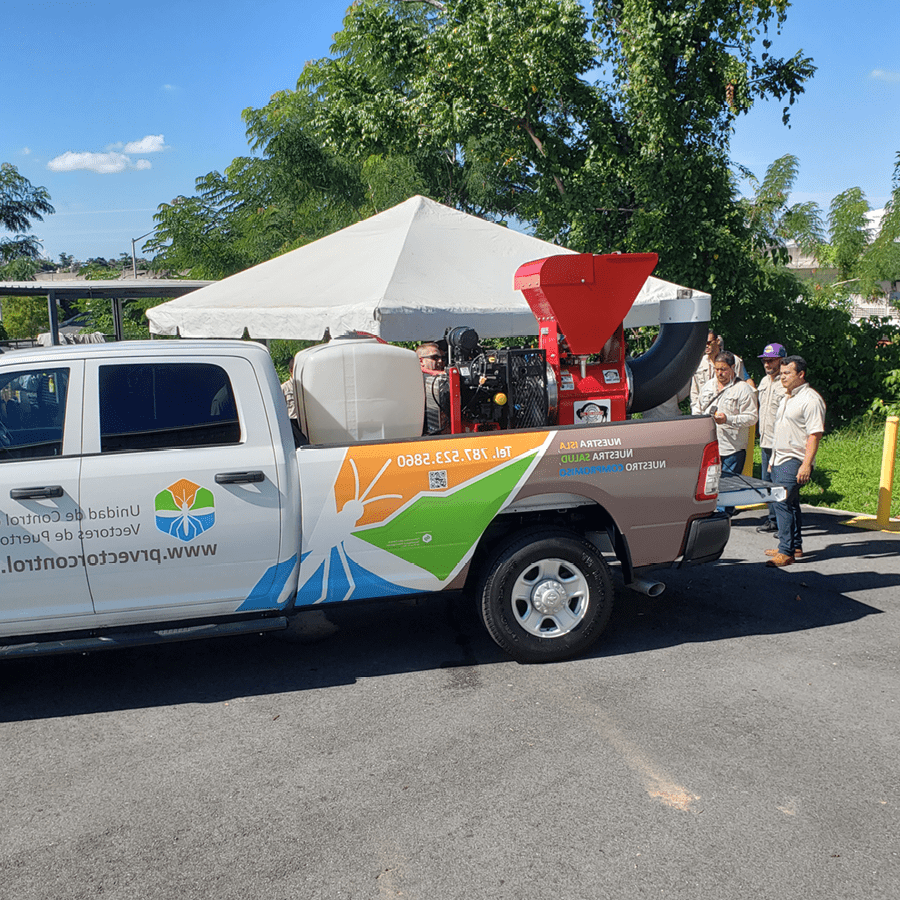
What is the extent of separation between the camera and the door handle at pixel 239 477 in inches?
180

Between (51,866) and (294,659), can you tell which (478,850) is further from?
(294,659)

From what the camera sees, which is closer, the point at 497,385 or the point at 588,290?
the point at 497,385

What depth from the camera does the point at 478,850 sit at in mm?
3373

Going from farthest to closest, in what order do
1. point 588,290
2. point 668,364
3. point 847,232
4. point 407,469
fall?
point 847,232, point 668,364, point 588,290, point 407,469

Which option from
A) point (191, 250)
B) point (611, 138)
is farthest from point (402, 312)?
point (191, 250)

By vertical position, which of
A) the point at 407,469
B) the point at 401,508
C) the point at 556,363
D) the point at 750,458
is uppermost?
the point at 556,363

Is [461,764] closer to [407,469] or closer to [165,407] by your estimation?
[407,469]

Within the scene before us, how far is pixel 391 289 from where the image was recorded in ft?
26.3

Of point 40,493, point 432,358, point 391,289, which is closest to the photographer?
point 40,493

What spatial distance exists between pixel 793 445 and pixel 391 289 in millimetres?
3733

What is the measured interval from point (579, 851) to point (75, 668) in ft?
11.1

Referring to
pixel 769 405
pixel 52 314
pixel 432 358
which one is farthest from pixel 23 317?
pixel 769 405

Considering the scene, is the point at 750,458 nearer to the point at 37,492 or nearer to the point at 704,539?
the point at 704,539

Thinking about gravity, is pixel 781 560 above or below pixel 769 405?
below
